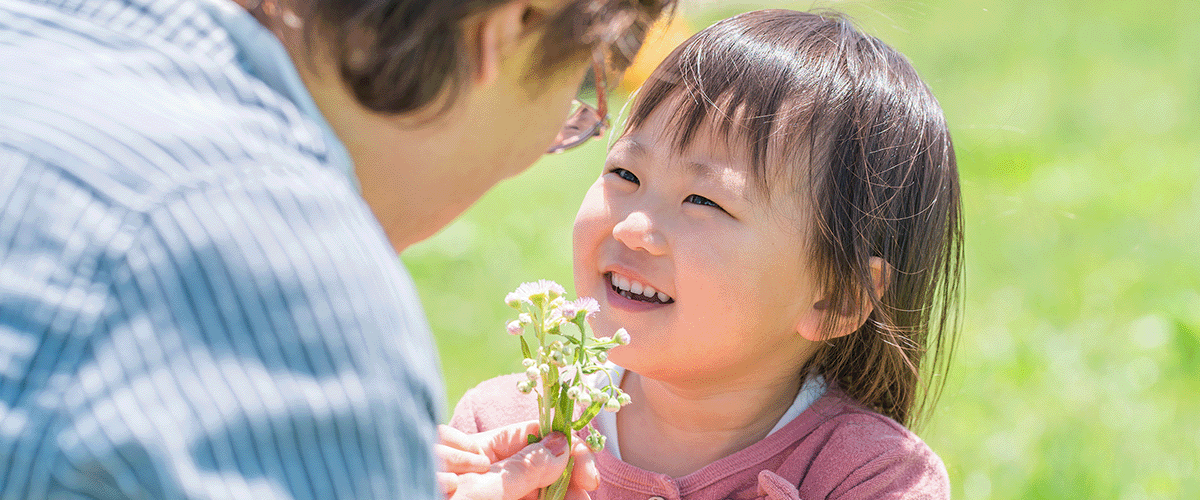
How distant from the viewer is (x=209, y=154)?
0.97 m

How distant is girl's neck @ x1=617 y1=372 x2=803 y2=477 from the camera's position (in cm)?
204

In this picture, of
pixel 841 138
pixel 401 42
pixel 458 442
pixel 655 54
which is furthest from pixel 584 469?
pixel 655 54

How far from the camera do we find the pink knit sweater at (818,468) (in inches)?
73.9

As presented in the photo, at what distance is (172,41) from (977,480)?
239 cm

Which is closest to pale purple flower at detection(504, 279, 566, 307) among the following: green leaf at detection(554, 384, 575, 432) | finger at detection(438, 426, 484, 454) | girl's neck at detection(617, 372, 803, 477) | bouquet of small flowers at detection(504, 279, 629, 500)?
bouquet of small flowers at detection(504, 279, 629, 500)

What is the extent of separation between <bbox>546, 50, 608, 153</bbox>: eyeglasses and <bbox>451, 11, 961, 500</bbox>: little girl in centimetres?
24

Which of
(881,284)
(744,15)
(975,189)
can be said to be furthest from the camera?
(975,189)

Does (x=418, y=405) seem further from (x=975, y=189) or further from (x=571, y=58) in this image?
(x=975, y=189)

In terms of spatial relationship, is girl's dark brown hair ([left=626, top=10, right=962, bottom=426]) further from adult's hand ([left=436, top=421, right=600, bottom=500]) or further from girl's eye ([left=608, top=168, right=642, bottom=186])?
adult's hand ([left=436, top=421, right=600, bottom=500])

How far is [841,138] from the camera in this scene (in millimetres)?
1895

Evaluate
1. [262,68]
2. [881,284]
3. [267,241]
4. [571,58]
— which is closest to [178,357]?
[267,241]

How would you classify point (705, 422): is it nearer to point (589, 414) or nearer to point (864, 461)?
point (864, 461)

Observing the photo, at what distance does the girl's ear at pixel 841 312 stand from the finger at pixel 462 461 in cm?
64

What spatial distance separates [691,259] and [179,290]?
1.01 m
